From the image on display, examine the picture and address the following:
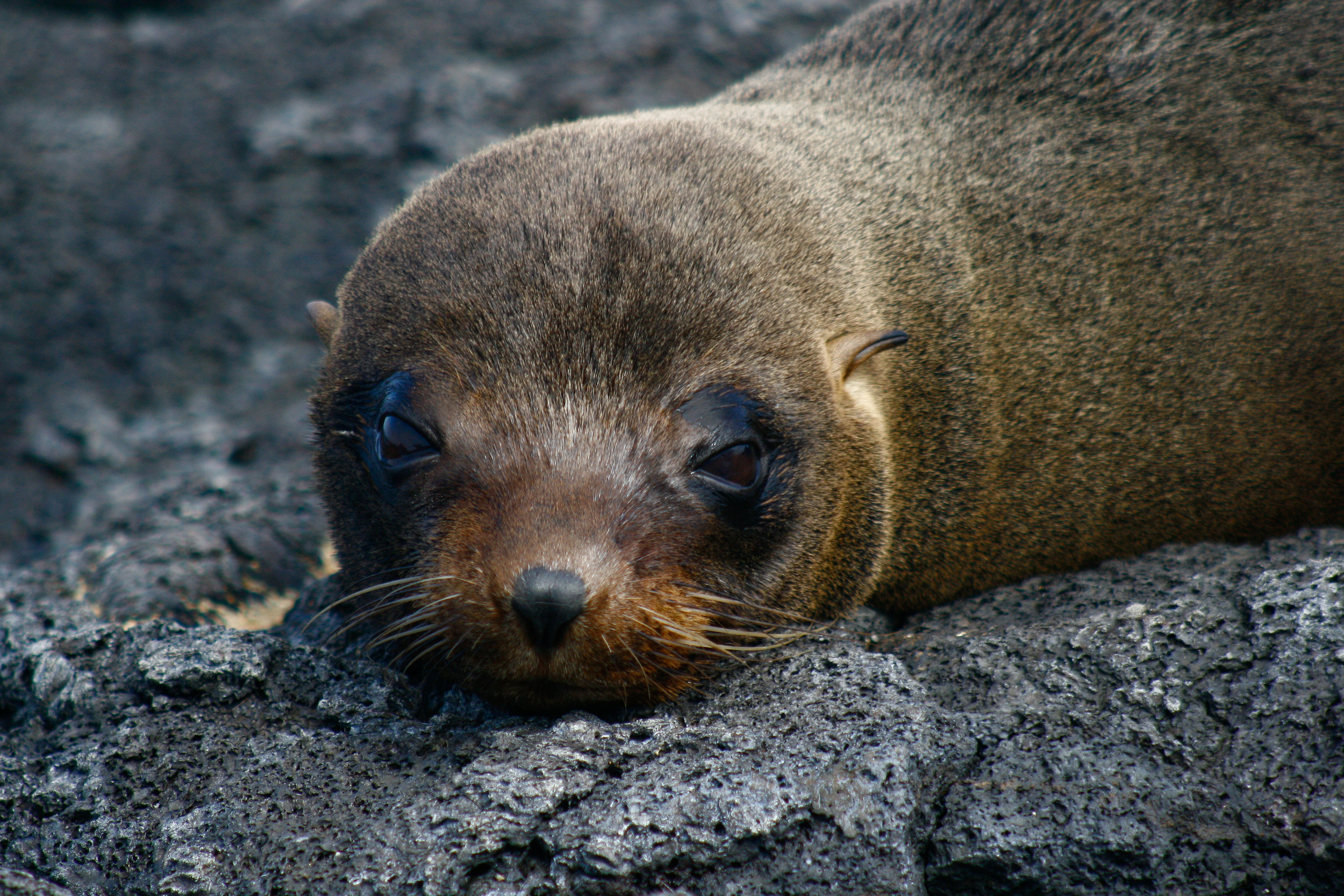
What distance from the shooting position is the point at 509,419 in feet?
11.8

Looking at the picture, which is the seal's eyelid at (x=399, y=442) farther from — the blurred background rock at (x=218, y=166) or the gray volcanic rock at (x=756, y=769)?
the blurred background rock at (x=218, y=166)

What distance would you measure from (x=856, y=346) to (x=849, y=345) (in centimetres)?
3

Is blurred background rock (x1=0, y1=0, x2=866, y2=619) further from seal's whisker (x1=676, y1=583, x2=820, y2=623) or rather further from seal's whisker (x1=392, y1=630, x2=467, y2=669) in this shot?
seal's whisker (x1=676, y1=583, x2=820, y2=623)

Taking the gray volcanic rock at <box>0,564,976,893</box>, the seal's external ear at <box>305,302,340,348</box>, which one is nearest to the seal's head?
the gray volcanic rock at <box>0,564,976,893</box>

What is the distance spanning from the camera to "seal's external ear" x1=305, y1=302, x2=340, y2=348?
4.77m

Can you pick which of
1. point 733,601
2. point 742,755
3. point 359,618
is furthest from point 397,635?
point 742,755

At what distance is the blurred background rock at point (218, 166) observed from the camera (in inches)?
338

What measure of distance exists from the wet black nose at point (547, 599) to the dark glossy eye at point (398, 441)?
2.76ft

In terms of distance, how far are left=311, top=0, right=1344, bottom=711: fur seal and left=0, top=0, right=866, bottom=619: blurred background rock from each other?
4416 mm

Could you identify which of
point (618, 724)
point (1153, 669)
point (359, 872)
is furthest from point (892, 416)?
point (359, 872)

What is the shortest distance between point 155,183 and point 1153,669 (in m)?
9.05

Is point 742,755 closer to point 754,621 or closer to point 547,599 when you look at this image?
point 754,621

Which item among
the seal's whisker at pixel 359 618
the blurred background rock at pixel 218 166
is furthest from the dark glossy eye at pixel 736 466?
the blurred background rock at pixel 218 166

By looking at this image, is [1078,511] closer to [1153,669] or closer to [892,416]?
[892,416]
